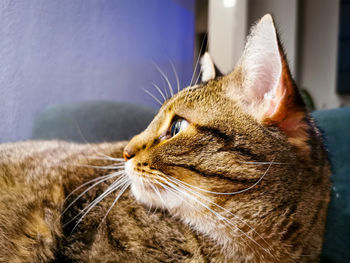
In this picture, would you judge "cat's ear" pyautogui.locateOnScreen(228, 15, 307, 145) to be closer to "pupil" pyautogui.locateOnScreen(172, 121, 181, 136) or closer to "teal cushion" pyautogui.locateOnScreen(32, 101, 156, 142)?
"pupil" pyautogui.locateOnScreen(172, 121, 181, 136)

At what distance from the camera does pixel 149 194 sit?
2.25ft

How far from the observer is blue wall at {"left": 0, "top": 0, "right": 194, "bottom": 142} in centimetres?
73

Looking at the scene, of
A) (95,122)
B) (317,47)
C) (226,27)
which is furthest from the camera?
(317,47)

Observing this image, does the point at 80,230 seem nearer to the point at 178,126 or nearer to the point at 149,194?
the point at 149,194

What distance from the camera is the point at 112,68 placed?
1.11 meters

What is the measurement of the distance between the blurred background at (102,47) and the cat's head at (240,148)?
0.15m

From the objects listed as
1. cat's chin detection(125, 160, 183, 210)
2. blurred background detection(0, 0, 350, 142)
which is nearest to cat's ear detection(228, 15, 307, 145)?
blurred background detection(0, 0, 350, 142)

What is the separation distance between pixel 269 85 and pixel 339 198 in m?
0.73

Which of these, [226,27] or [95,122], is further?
[226,27]

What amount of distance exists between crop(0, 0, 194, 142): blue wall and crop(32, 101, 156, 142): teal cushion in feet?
0.17

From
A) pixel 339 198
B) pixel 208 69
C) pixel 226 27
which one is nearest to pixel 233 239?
pixel 208 69

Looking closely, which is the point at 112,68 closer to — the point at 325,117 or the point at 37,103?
the point at 37,103

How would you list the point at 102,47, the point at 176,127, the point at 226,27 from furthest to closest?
Result: the point at 226,27 → the point at 102,47 → the point at 176,127

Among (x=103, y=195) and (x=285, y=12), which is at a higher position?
(x=285, y=12)
